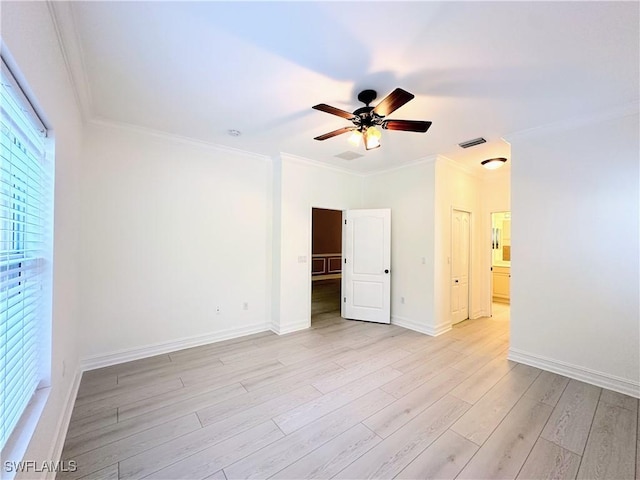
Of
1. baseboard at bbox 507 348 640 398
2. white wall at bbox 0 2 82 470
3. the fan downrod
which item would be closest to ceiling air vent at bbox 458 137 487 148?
the fan downrod

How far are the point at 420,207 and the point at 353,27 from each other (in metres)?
3.06

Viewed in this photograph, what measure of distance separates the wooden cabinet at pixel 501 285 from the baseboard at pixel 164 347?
544 cm

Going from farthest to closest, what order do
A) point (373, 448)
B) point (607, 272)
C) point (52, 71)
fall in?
point (607, 272) → point (373, 448) → point (52, 71)

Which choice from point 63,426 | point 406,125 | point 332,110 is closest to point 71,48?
point 332,110

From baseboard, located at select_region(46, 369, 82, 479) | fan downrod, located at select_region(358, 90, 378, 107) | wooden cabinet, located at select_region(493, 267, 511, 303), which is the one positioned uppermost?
fan downrod, located at select_region(358, 90, 378, 107)

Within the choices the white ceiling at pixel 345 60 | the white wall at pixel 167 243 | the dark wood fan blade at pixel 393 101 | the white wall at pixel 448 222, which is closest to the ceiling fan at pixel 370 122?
the dark wood fan blade at pixel 393 101

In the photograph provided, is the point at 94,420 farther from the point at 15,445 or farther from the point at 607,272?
the point at 607,272

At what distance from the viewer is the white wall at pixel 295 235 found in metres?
4.11

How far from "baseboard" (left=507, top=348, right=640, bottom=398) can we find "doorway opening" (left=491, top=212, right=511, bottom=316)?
2.83m

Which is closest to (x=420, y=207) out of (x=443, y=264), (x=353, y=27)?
(x=443, y=264)

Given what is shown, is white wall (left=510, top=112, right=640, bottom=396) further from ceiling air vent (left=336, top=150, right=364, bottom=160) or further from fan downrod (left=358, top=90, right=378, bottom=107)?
fan downrod (left=358, top=90, right=378, bottom=107)

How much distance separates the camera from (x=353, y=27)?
1.66 meters

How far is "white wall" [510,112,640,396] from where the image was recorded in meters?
2.58

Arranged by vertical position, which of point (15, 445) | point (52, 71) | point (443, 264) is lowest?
point (15, 445)
